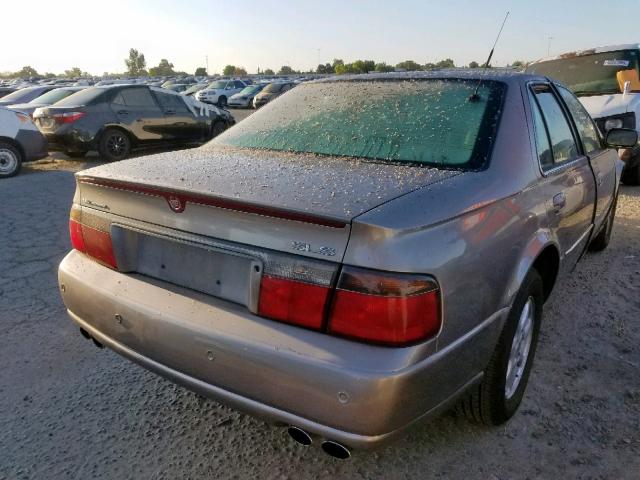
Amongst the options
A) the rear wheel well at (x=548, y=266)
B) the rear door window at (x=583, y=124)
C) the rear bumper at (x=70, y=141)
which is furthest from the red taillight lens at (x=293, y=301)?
the rear bumper at (x=70, y=141)

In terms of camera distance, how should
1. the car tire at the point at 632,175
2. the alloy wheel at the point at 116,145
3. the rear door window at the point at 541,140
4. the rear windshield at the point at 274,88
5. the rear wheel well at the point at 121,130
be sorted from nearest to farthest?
the rear door window at the point at 541,140 < the car tire at the point at 632,175 < the rear wheel well at the point at 121,130 < the alloy wheel at the point at 116,145 < the rear windshield at the point at 274,88

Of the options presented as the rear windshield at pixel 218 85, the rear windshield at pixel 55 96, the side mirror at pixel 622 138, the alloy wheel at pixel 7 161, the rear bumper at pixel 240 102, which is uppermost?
the side mirror at pixel 622 138

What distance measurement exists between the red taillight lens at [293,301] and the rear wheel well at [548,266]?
129 centimetres

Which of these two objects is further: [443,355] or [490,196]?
[490,196]

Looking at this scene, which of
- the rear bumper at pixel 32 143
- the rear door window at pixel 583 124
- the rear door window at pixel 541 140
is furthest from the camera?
the rear bumper at pixel 32 143

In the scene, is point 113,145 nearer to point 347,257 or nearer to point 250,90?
point 347,257

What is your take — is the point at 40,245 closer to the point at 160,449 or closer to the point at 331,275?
the point at 160,449

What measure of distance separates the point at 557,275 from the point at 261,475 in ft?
6.06

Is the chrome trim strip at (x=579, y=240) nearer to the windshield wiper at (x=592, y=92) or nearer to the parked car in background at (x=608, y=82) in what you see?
the parked car in background at (x=608, y=82)

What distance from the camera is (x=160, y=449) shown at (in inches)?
89.3

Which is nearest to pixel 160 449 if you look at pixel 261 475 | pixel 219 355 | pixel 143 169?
pixel 261 475

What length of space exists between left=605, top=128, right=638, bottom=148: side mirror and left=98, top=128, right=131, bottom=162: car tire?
28.8ft

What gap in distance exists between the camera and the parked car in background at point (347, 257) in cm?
162

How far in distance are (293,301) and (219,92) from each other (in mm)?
32067
